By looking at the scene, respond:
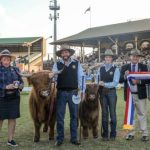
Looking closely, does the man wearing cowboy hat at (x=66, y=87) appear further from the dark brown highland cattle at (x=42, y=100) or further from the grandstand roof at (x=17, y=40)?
the grandstand roof at (x=17, y=40)

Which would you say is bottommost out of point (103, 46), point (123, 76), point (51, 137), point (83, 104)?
point (51, 137)

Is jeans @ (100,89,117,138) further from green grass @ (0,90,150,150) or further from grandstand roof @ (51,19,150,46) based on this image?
grandstand roof @ (51,19,150,46)

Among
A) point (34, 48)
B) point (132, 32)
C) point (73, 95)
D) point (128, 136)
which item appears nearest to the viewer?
point (73, 95)

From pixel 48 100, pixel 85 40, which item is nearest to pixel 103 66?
pixel 48 100

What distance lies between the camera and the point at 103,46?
37969 mm

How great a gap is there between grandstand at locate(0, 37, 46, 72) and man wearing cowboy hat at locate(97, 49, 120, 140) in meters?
Answer: 34.4

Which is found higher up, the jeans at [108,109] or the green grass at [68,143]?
the jeans at [108,109]

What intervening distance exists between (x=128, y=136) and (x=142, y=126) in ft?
1.28

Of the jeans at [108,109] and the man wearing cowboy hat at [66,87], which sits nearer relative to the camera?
the man wearing cowboy hat at [66,87]

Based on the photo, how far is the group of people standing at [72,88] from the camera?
814 centimetres

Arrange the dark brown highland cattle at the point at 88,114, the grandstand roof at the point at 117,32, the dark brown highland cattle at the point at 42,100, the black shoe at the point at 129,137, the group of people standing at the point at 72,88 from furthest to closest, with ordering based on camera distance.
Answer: the grandstand roof at the point at 117,32 < the dark brown highland cattle at the point at 88,114 < the black shoe at the point at 129,137 < the dark brown highland cattle at the point at 42,100 < the group of people standing at the point at 72,88

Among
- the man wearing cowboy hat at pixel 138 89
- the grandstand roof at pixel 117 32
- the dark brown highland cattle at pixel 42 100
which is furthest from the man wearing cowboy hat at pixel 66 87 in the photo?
the grandstand roof at pixel 117 32

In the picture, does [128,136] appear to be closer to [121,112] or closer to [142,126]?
[142,126]

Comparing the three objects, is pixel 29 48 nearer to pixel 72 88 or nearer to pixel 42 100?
pixel 42 100
